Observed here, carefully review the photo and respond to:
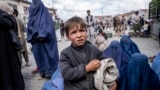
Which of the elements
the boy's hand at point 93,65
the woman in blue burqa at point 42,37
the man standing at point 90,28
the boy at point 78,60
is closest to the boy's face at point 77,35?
the boy at point 78,60

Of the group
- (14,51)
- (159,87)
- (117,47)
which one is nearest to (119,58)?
(117,47)

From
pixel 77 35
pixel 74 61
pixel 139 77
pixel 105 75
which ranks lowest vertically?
pixel 139 77

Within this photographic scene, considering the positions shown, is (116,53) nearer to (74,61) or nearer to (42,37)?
(42,37)

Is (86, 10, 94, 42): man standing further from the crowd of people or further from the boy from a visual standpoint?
the boy

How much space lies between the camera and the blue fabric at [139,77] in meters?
2.97

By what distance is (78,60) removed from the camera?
2113 millimetres

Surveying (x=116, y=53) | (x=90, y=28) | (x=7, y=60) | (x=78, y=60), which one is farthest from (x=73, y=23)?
(x=90, y=28)

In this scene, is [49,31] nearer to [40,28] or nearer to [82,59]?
[40,28]

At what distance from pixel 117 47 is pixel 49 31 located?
1.84 metres

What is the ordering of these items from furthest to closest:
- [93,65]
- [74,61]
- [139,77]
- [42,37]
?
[42,37], [139,77], [74,61], [93,65]

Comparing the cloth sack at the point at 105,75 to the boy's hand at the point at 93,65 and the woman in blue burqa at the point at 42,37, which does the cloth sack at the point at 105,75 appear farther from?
the woman in blue burqa at the point at 42,37

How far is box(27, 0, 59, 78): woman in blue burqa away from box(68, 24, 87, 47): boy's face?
330 cm

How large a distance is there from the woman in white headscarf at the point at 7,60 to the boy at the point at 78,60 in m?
1.34

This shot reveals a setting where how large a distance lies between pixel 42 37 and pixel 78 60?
332 cm
